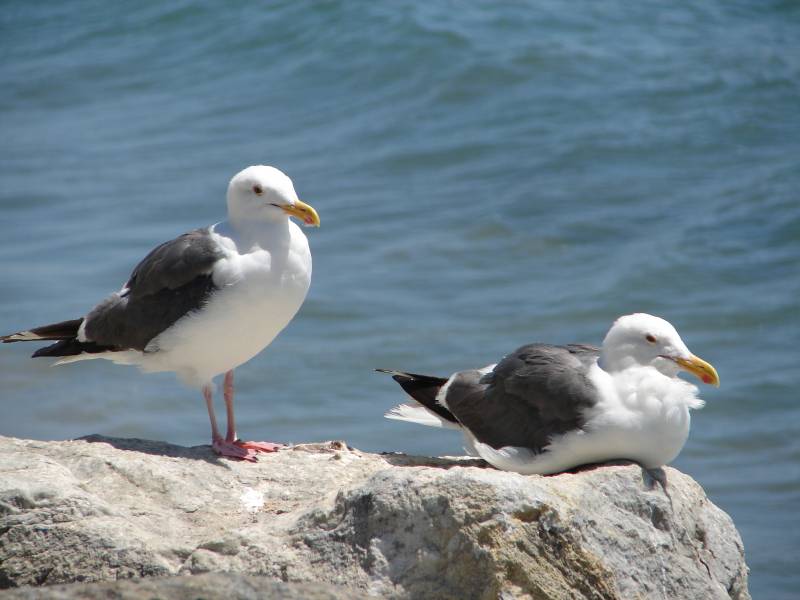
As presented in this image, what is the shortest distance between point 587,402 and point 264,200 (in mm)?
1873

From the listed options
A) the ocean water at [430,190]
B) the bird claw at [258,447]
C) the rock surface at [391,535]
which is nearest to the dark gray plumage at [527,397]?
the rock surface at [391,535]

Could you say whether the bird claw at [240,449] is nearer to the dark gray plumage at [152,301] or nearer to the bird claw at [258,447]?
the bird claw at [258,447]

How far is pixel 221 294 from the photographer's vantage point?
595cm

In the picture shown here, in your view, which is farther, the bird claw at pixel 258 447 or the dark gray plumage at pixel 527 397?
the bird claw at pixel 258 447

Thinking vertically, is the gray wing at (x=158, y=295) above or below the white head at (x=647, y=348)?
above

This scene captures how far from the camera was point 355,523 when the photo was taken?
179 inches

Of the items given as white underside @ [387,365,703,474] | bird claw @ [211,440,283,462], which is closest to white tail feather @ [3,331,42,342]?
bird claw @ [211,440,283,462]

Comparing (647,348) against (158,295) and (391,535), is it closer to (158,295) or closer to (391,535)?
(391,535)

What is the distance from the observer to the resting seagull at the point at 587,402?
5.35 metres

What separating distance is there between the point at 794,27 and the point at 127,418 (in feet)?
39.1

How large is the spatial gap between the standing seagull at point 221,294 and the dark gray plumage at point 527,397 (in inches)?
37.5

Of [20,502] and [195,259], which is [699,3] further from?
[20,502]

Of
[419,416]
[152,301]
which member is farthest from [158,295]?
[419,416]

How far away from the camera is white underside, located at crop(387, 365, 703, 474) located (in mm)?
5320
